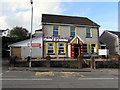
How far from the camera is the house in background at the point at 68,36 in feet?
82.3

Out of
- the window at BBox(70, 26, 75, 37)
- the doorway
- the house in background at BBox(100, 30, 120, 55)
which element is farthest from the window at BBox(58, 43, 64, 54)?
the house in background at BBox(100, 30, 120, 55)

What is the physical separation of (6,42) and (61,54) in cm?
1799

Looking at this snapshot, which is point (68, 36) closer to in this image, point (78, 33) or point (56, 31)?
point (78, 33)

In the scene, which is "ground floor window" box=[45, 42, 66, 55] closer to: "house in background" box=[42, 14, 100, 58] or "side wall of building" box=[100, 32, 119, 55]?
A: "house in background" box=[42, 14, 100, 58]

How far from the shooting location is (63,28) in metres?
26.1

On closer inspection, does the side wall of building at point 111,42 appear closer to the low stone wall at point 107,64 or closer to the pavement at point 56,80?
the low stone wall at point 107,64

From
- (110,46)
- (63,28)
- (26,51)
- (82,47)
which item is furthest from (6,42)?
(110,46)

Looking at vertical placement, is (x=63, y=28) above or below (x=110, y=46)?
above

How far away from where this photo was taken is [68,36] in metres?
26.2

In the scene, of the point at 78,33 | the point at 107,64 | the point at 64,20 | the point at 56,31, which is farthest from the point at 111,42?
the point at 107,64

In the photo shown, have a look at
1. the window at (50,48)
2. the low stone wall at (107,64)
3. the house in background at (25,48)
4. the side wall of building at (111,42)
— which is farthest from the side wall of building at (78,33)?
the low stone wall at (107,64)

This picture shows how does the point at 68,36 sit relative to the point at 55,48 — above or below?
above

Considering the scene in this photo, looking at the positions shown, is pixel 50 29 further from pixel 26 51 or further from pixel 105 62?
pixel 105 62

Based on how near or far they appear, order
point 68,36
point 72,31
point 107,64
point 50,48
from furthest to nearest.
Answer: point 72,31
point 68,36
point 50,48
point 107,64
